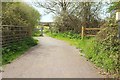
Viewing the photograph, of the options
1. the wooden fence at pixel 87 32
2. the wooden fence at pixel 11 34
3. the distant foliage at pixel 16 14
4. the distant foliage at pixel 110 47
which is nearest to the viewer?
the distant foliage at pixel 110 47

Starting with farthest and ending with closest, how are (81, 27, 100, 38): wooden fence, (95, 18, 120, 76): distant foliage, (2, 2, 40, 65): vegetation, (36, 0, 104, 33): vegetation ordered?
(36, 0, 104, 33): vegetation → (81, 27, 100, 38): wooden fence → (2, 2, 40, 65): vegetation → (95, 18, 120, 76): distant foliage

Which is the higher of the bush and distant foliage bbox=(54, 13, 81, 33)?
distant foliage bbox=(54, 13, 81, 33)

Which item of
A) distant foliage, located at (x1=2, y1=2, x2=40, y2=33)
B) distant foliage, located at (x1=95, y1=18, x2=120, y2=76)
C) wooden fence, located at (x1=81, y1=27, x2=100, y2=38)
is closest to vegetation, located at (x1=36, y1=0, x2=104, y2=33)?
wooden fence, located at (x1=81, y1=27, x2=100, y2=38)

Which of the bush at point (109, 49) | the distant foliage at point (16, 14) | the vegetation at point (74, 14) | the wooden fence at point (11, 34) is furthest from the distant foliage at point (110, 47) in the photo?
the vegetation at point (74, 14)

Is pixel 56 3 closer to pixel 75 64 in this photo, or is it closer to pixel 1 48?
pixel 1 48

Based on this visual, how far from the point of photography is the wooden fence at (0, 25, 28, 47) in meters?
16.0

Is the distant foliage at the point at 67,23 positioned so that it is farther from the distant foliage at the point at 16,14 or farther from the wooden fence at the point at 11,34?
the wooden fence at the point at 11,34

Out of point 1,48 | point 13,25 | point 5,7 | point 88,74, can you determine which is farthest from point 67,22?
point 88,74

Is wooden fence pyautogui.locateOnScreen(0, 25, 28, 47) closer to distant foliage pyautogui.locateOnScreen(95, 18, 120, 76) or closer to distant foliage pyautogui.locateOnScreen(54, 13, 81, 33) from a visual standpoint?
distant foliage pyautogui.locateOnScreen(95, 18, 120, 76)

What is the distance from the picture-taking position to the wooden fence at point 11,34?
52.5 ft

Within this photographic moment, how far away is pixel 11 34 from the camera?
17.8 meters

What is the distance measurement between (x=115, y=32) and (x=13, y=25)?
877 centimetres

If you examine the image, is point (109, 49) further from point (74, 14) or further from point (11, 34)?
point (74, 14)

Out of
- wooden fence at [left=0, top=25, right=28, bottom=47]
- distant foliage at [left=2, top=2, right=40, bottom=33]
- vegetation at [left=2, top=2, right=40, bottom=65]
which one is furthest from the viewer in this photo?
distant foliage at [left=2, top=2, right=40, bottom=33]
